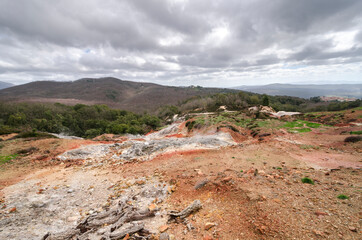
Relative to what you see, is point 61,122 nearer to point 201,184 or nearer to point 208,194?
point 201,184

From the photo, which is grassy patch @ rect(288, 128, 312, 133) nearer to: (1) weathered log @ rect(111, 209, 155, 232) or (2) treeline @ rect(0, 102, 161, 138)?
(1) weathered log @ rect(111, 209, 155, 232)

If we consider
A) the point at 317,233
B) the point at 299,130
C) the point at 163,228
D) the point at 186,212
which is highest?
the point at 317,233

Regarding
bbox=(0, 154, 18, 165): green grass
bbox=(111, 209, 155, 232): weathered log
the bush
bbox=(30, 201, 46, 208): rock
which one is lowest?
the bush

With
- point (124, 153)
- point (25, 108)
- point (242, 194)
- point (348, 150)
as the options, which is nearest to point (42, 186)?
point (124, 153)

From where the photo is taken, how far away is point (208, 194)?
6723mm

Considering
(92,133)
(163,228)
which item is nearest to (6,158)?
(163,228)

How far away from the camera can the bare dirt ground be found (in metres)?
4.48

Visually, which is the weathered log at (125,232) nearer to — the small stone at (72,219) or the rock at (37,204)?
the small stone at (72,219)

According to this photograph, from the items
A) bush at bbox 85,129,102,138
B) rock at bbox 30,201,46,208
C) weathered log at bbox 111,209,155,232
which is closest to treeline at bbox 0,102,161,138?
bush at bbox 85,129,102,138

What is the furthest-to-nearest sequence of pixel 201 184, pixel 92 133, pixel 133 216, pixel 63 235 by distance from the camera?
pixel 92 133 → pixel 201 184 → pixel 133 216 → pixel 63 235

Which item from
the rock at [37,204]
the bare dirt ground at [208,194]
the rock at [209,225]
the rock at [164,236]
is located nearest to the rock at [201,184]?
the bare dirt ground at [208,194]

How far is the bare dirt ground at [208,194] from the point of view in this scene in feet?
14.7

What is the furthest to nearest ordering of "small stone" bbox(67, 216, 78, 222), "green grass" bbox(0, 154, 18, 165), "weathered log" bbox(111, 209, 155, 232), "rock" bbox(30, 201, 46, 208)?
1. "green grass" bbox(0, 154, 18, 165)
2. "rock" bbox(30, 201, 46, 208)
3. "small stone" bbox(67, 216, 78, 222)
4. "weathered log" bbox(111, 209, 155, 232)

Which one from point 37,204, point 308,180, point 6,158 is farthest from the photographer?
point 6,158
